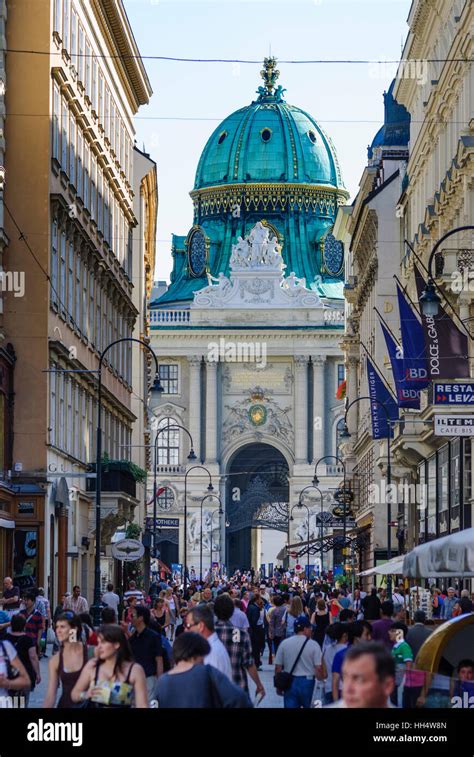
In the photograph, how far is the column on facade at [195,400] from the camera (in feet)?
448

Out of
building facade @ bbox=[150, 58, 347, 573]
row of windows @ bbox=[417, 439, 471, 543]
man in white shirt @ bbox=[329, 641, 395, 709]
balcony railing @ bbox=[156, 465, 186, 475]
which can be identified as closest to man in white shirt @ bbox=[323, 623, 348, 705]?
man in white shirt @ bbox=[329, 641, 395, 709]

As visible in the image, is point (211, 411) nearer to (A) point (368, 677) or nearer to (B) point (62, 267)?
(B) point (62, 267)

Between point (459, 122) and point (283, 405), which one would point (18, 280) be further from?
point (283, 405)

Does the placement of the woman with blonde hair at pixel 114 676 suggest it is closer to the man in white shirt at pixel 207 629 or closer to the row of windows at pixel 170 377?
the man in white shirt at pixel 207 629

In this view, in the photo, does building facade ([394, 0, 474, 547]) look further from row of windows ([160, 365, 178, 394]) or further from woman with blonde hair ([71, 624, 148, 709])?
row of windows ([160, 365, 178, 394])

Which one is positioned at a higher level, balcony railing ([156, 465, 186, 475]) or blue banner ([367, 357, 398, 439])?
balcony railing ([156, 465, 186, 475])

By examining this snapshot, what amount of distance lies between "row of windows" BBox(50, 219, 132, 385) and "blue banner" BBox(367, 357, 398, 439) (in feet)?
28.2

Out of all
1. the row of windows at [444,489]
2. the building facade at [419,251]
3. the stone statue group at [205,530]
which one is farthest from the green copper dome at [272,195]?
the row of windows at [444,489]

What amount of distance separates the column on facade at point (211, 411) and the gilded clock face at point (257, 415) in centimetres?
278

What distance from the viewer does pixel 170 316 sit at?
13862 centimetres

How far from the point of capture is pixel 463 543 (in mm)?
20438

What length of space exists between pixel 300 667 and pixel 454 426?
13205 millimetres

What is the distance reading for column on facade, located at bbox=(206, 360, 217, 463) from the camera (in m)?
136

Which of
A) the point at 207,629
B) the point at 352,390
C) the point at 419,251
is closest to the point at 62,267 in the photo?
the point at 419,251
